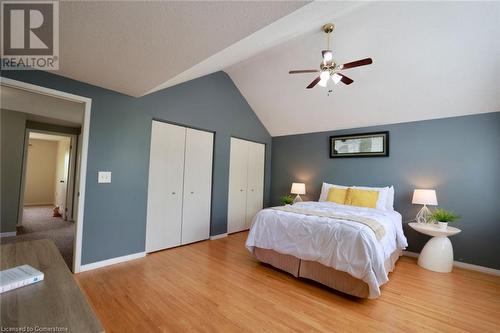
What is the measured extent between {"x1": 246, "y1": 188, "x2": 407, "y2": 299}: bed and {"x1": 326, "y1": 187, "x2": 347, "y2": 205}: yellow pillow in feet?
2.73

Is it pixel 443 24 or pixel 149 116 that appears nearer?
pixel 443 24

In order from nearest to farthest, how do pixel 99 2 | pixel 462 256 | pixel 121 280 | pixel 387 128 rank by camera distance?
1. pixel 99 2
2. pixel 121 280
3. pixel 462 256
4. pixel 387 128

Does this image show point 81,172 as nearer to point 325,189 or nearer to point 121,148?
point 121,148

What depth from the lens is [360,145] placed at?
14.1 feet

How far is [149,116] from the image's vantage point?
3234 millimetres

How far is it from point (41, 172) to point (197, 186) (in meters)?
6.55

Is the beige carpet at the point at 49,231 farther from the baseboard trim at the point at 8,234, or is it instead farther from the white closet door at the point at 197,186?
the white closet door at the point at 197,186

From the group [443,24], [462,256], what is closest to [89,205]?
[443,24]

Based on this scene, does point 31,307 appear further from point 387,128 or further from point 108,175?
point 387,128

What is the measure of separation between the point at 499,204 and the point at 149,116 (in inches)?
197

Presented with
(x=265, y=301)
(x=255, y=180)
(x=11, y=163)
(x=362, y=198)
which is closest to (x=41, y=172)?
(x=11, y=163)

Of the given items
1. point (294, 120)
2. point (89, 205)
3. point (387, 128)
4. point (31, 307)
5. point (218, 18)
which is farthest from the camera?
point (294, 120)

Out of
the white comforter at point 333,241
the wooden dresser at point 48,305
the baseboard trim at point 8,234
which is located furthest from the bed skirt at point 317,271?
the baseboard trim at point 8,234

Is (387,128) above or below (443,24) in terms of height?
below
